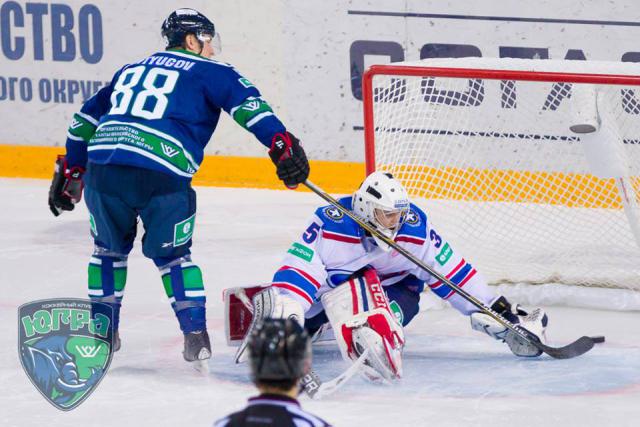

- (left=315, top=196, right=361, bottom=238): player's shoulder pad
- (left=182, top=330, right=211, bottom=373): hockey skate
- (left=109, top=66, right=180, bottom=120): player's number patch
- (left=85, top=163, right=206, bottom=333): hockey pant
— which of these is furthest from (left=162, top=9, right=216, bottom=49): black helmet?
(left=182, top=330, right=211, bottom=373): hockey skate

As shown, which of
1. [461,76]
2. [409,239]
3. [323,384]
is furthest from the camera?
[461,76]

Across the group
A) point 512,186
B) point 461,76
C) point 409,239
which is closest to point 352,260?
point 409,239

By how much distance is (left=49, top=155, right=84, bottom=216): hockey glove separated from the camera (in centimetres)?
470

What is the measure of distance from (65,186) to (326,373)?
1.06 m

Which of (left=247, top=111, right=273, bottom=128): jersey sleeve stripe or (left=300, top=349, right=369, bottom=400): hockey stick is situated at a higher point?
(left=247, top=111, right=273, bottom=128): jersey sleeve stripe

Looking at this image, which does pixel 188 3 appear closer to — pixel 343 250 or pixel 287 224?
pixel 287 224

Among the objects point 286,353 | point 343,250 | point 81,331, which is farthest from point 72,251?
point 286,353

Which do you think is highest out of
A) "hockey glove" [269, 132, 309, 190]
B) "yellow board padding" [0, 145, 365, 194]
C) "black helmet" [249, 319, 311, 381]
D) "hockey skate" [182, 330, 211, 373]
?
"black helmet" [249, 319, 311, 381]

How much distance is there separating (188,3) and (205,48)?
11.2 feet

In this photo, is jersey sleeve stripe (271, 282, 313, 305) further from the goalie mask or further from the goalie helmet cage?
the goalie helmet cage

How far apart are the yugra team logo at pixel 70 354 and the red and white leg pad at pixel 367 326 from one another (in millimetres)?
744

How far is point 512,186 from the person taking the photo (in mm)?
6324

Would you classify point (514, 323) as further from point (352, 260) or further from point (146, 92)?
point (146, 92)

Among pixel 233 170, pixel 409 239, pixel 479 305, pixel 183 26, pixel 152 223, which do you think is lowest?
pixel 233 170
